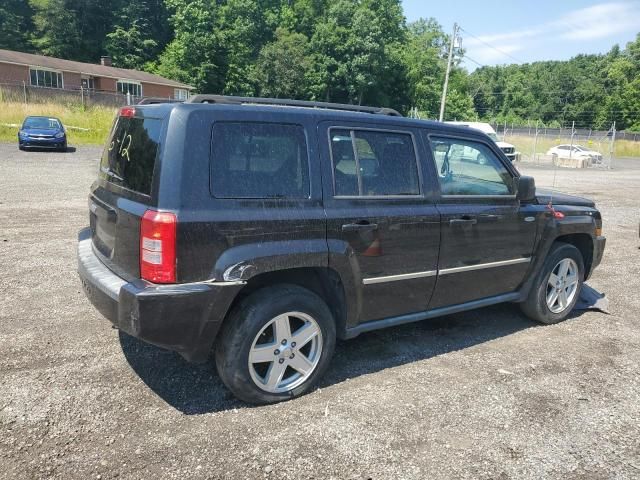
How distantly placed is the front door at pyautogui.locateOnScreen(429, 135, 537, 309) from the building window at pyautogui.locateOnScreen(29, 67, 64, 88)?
45690 mm

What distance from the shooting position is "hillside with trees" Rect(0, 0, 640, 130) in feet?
179

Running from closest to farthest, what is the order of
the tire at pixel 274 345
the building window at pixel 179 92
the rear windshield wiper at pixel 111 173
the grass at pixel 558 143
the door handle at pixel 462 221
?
the tire at pixel 274 345 < the rear windshield wiper at pixel 111 173 < the door handle at pixel 462 221 < the grass at pixel 558 143 < the building window at pixel 179 92

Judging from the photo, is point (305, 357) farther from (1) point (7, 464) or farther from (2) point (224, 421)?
(1) point (7, 464)

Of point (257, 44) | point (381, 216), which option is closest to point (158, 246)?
point (381, 216)

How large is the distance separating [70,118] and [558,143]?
37.3 meters

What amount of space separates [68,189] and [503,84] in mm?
95618

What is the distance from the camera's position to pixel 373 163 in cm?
366

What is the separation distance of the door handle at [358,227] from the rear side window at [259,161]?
347 millimetres

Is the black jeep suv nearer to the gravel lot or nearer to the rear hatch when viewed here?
the rear hatch

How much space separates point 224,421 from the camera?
10.2ft

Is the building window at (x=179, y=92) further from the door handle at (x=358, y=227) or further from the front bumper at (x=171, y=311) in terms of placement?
the front bumper at (x=171, y=311)

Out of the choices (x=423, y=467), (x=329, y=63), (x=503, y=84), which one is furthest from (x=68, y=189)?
(x=503, y=84)

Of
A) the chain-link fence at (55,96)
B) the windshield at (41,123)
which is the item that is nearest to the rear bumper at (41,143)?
the windshield at (41,123)

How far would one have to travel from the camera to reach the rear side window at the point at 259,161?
302cm
